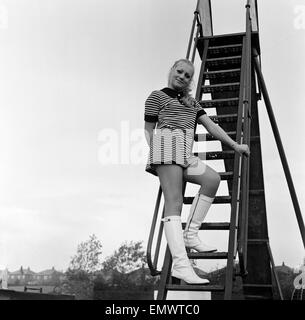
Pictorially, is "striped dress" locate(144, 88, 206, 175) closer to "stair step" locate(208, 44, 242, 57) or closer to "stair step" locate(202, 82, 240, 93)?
"stair step" locate(202, 82, 240, 93)

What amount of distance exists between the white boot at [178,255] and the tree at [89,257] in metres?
34.8

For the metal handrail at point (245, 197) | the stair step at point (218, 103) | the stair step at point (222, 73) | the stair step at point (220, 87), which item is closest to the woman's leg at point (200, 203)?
the metal handrail at point (245, 197)

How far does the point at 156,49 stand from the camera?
7.94 meters

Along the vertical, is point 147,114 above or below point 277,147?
below

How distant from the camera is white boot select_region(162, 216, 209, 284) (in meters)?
3.07

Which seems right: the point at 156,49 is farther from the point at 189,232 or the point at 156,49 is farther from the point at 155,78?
the point at 189,232

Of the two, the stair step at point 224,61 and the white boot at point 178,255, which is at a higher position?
the stair step at point 224,61

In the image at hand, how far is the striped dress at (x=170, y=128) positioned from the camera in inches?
128

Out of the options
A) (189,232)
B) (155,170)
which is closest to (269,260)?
(189,232)

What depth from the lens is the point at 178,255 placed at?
3115 mm

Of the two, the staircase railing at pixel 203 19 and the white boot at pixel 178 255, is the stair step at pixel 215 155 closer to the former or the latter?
the white boot at pixel 178 255

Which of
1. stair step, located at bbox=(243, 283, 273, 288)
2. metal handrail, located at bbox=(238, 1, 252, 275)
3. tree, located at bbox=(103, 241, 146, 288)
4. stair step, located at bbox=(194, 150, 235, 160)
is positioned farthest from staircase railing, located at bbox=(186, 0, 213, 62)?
tree, located at bbox=(103, 241, 146, 288)
